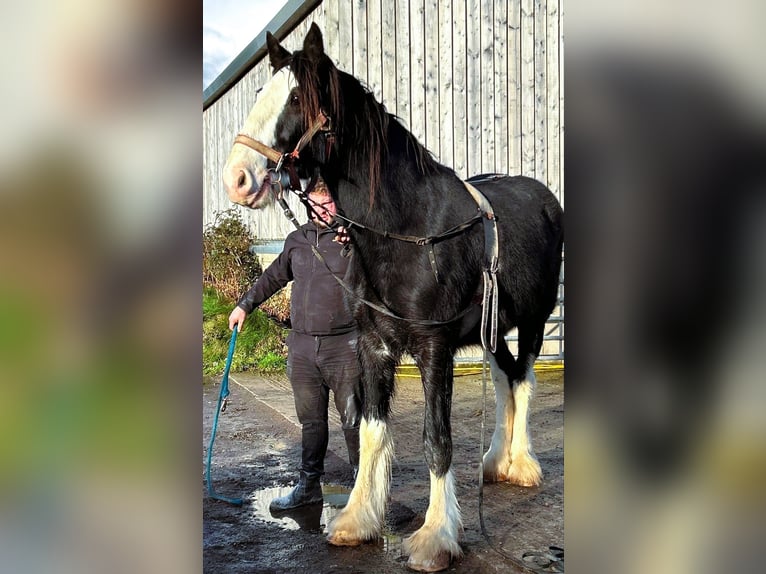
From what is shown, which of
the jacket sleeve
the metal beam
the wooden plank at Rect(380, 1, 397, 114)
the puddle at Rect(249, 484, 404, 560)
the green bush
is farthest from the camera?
the green bush

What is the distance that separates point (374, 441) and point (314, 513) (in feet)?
2.29

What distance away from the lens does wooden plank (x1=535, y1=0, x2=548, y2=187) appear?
7969 millimetres

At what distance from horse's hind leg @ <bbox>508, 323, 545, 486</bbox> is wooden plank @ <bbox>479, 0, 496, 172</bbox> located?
4107 mm

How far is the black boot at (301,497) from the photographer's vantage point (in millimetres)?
3553

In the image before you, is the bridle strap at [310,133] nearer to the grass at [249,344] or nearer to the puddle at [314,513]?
the puddle at [314,513]

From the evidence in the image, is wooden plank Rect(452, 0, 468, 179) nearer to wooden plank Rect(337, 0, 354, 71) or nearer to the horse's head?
wooden plank Rect(337, 0, 354, 71)

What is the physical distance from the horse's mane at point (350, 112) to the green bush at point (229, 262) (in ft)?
20.1

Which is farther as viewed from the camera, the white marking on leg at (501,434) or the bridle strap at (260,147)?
the white marking on leg at (501,434)

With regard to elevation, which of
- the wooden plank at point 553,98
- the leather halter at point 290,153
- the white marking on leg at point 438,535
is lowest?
the white marking on leg at point 438,535

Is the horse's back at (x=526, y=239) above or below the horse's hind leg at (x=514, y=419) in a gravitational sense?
above

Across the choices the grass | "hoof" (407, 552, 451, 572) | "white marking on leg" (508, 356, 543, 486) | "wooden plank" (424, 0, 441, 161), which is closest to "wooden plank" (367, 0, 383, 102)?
"wooden plank" (424, 0, 441, 161)
